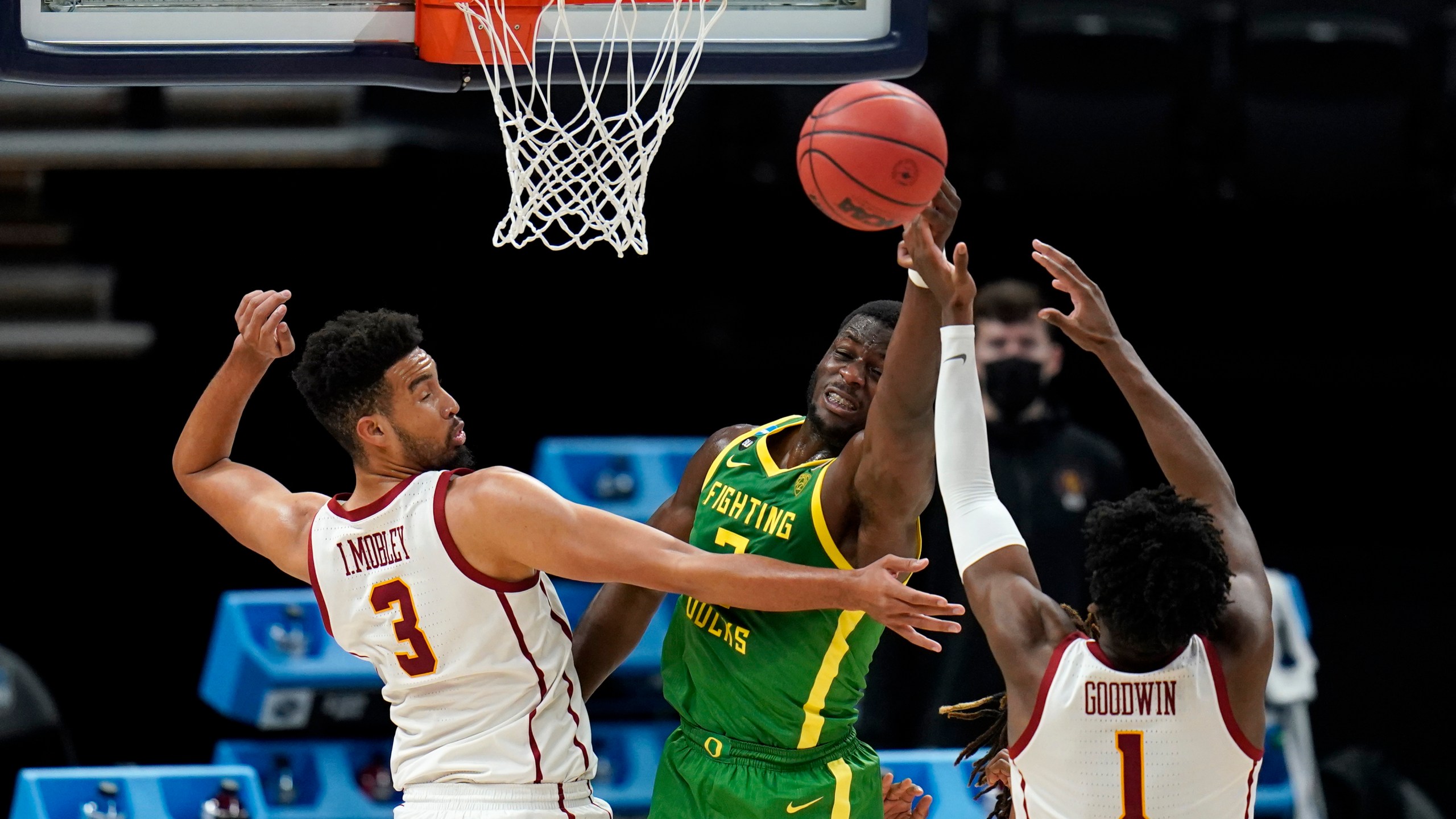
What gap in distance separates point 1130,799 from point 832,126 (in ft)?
4.59

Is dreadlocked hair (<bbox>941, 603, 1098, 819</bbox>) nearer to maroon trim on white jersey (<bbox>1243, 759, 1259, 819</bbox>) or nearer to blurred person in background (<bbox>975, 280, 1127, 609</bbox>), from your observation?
maroon trim on white jersey (<bbox>1243, 759, 1259, 819</bbox>)

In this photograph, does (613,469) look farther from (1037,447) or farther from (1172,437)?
(1172,437)

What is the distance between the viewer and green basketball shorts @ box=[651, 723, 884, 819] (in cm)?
380

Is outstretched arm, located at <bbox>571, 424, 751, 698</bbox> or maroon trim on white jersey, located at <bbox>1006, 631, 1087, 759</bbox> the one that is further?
outstretched arm, located at <bbox>571, 424, 751, 698</bbox>

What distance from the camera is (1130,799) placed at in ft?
10.2

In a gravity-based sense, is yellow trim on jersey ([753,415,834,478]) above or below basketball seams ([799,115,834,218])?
below

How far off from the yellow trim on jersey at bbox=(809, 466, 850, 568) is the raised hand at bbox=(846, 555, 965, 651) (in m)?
0.43

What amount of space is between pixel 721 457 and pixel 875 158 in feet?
3.21

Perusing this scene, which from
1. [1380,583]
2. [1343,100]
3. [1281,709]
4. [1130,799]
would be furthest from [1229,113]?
[1130,799]

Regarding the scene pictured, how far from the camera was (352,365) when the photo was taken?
3.64m

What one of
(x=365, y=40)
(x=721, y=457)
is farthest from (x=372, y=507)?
(x=365, y=40)

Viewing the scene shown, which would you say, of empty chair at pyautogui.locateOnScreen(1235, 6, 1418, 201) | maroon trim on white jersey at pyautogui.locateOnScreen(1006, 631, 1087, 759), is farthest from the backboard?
empty chair at pyautogui.locateOnScreen(1235, 6, 1418, 201)

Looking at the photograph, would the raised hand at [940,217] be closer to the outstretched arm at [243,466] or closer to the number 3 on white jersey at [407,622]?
the number 3 on white jersey at [407,622]

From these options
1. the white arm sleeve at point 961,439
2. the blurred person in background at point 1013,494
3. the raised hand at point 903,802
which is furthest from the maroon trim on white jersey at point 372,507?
the blurred person in background at point 1013,494
